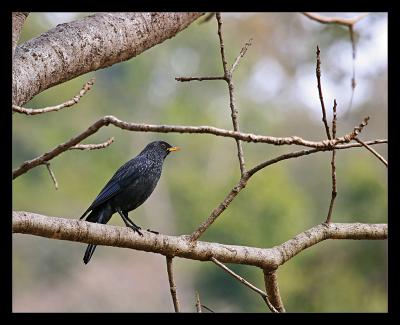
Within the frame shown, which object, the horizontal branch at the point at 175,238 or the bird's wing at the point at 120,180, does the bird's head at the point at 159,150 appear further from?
the horizontal branch at the point at 175,238

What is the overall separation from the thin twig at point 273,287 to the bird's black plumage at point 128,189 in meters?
1.03

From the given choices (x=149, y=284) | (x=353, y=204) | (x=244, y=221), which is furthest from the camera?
(x=149, y=284)

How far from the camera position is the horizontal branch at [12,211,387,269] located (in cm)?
227

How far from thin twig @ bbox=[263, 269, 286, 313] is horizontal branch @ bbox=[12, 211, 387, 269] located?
6 centimetres

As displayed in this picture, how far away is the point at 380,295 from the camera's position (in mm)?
12000

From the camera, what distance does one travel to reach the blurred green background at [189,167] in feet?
63.0

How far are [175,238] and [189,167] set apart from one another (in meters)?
25.2

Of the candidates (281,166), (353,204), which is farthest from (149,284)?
(353,204)

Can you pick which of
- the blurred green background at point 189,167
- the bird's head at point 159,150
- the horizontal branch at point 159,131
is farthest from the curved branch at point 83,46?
the blurred green background at point 189,167

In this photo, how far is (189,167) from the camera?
27844 millimetres

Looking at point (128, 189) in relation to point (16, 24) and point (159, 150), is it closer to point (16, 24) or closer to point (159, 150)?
point (159, 150)

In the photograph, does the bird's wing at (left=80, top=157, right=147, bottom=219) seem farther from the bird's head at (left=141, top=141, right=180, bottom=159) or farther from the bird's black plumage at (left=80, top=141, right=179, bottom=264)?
the bird's head at (left=141, top=141, right=180, bottom=159)

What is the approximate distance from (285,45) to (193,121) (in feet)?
17.0
